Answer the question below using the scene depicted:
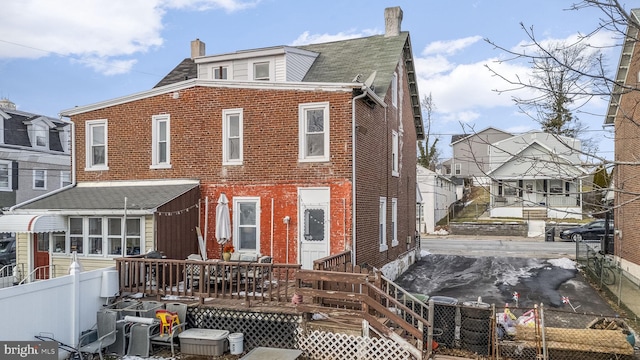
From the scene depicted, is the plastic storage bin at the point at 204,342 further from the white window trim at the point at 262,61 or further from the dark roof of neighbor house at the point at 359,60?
the white window trim at the point at 262,61

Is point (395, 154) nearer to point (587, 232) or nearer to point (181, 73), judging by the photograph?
point (181, 73)

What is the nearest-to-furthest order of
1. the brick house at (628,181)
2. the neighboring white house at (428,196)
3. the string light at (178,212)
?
the string light at (178,212) → the brick house at (628,181) → the neighboring white house at (428,196)

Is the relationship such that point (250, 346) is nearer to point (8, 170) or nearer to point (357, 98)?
point (357, 98)

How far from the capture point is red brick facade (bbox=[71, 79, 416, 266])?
13422mm

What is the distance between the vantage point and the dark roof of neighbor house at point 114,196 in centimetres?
1374

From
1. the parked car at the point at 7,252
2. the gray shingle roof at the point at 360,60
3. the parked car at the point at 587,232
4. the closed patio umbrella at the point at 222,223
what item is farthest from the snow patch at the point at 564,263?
the parked car at the point at 7,252

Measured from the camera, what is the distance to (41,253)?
1522 centimetres

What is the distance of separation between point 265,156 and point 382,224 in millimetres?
5076

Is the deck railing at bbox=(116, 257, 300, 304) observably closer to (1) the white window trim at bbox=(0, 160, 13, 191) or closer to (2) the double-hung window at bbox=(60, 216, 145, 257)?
(2) the double-hung window at bbox=(60, 216, 145, 257)

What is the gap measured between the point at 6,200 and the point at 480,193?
142 feet

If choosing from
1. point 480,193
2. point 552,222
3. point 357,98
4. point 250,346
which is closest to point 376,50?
point 357,98

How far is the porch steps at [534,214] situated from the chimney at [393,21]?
2482cm

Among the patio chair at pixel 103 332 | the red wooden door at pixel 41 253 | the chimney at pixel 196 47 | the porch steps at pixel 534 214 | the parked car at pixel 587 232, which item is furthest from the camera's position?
the porch steps at pixel 534 214

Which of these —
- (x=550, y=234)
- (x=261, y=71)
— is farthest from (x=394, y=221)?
(x=550, y=234)
